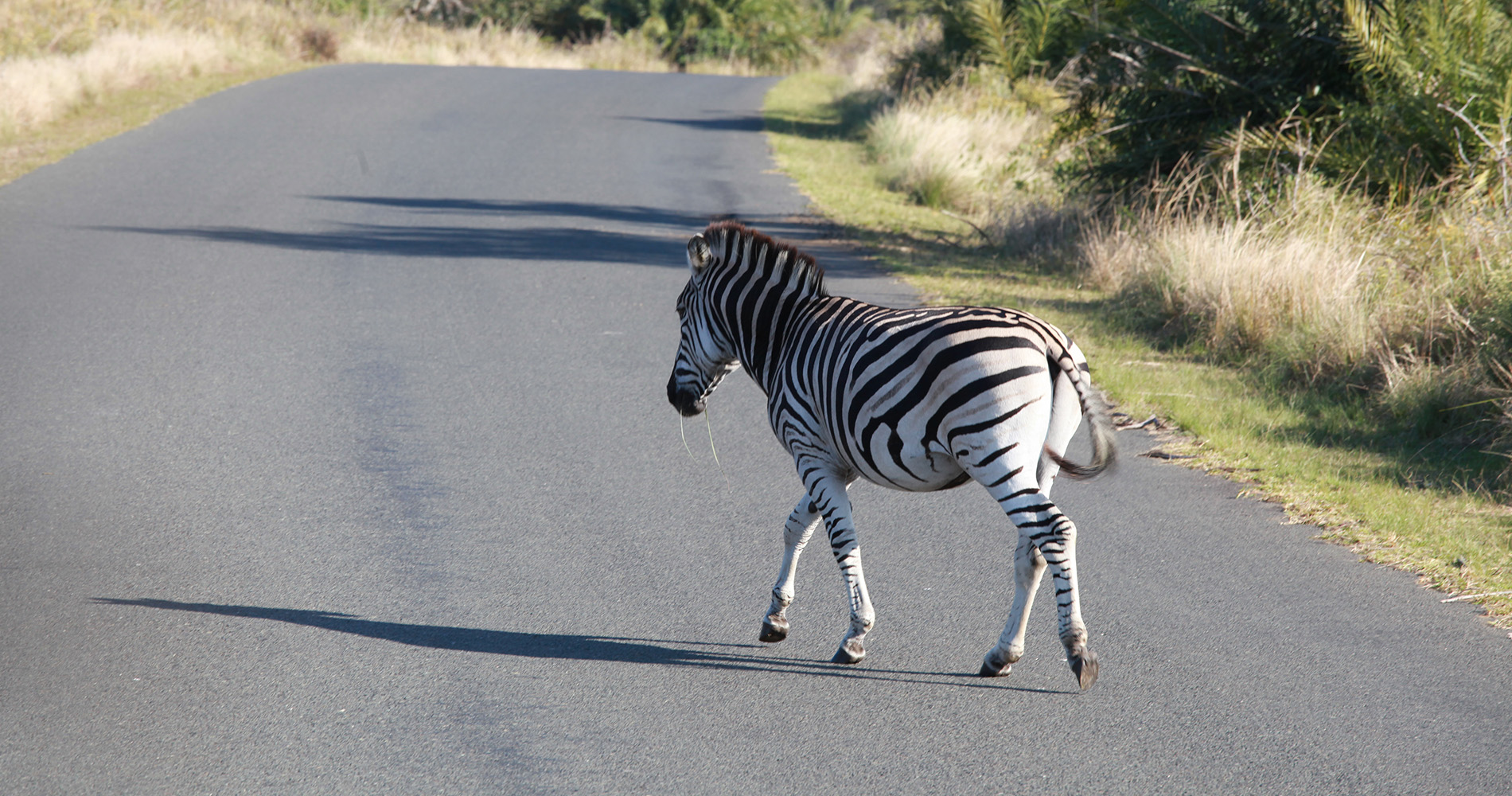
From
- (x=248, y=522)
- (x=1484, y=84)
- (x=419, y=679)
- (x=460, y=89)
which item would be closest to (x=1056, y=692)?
(x=419, y=679)

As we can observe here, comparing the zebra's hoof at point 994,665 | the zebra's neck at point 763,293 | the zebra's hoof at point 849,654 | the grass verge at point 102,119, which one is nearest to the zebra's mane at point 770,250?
the zebra's neck at point 763,293

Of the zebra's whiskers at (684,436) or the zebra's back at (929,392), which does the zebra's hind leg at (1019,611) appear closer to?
the zebra's back at (929,392)

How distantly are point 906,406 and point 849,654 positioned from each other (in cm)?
104

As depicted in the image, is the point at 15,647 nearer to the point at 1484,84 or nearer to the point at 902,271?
the point at 902,271

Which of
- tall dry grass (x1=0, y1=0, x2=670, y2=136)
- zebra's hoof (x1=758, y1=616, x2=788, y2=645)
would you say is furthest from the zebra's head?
tall dry grass (x1=0, y1=0, x2=670, y2=136)

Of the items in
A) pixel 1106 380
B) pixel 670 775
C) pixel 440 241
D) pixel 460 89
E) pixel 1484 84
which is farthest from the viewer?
pixel 460 89

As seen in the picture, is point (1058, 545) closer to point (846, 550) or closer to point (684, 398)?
point (846, 550)

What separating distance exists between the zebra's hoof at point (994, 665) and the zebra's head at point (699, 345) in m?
1.70

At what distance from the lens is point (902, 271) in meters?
11.5

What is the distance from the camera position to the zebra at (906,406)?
13.3 feet

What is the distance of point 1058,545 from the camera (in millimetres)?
3986

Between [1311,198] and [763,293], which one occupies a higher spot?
[763,293]

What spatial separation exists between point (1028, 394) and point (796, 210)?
424 inches

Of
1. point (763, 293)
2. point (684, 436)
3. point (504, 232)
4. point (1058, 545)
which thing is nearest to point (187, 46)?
point (504, 232)
